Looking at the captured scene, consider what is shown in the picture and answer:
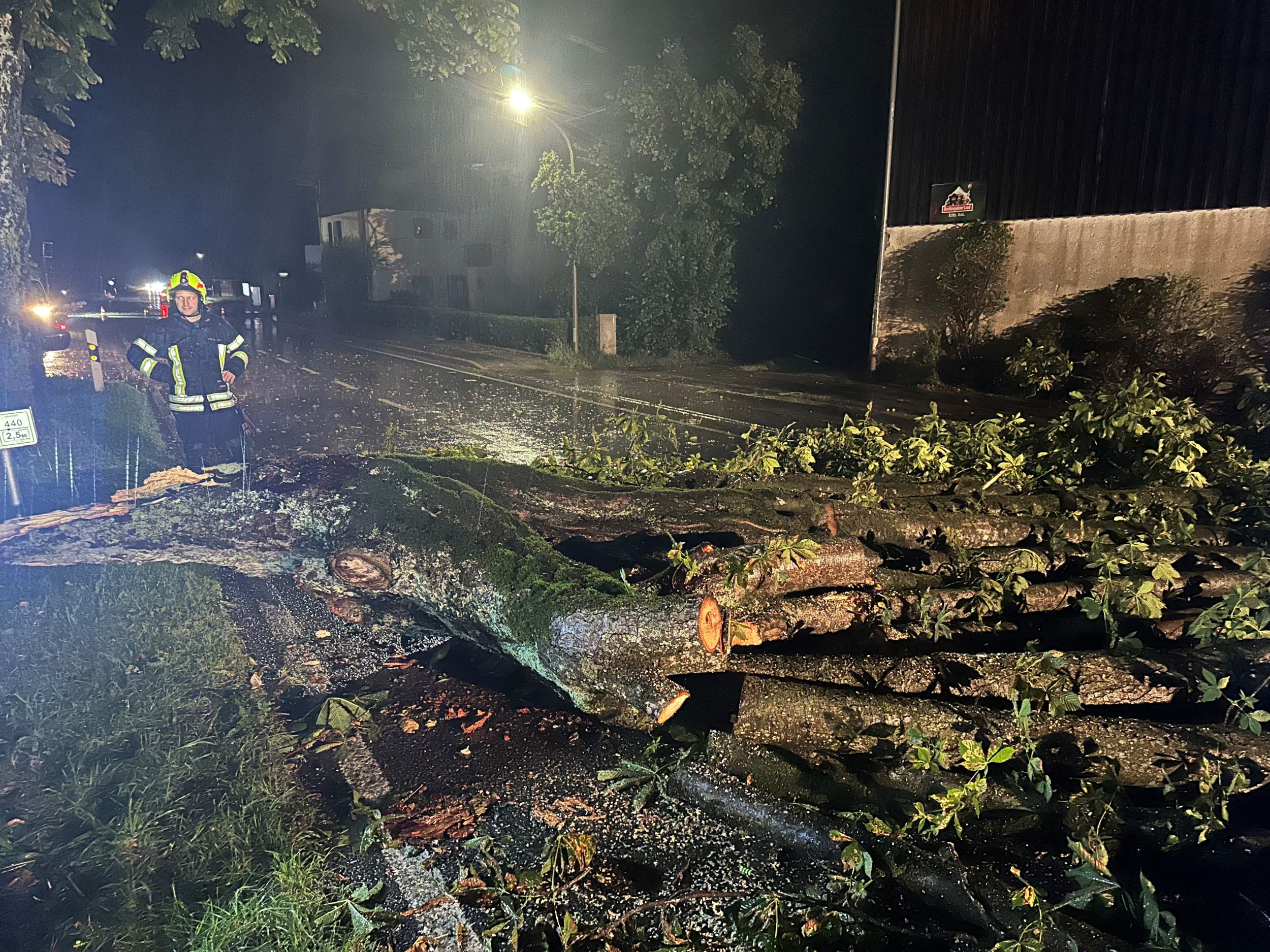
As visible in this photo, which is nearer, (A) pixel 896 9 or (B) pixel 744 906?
(B) pixel 744 906

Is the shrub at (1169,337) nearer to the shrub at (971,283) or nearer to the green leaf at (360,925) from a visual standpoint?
the shrub at (971,283)

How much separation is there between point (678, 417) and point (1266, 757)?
8.97 m

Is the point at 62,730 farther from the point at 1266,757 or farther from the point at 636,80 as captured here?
the point at 636,80

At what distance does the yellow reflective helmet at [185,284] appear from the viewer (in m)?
6.88

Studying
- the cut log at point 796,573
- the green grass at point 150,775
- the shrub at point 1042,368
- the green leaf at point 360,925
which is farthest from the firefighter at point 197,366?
the shrub at point 1042,368

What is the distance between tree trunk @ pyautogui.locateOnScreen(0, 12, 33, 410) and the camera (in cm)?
663

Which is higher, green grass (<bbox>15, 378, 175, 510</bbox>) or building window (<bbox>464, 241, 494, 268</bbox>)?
building window (<bbox>464, 241, 494, 268</bbox>)

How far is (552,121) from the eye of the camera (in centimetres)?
1777

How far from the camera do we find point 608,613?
11.6ft

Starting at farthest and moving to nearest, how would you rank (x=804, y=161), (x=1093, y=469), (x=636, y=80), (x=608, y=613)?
(x=804, y=161) < (x=636, y=80) < (x=1093, y=469) < (x=608, y=613)

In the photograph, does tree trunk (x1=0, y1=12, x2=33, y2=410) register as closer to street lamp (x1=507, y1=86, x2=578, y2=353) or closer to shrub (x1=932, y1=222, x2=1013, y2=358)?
street lamp (x1=507, y1=86, x2=578, y2=353)

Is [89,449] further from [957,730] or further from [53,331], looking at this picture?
[957,730]

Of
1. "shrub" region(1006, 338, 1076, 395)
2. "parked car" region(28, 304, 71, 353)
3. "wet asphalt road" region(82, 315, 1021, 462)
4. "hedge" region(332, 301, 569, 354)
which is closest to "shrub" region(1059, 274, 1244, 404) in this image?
"shrub" region(1006, 338, 1076, 395)

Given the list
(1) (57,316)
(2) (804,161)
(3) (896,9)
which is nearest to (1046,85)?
(3) (896,9)
